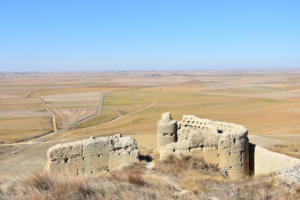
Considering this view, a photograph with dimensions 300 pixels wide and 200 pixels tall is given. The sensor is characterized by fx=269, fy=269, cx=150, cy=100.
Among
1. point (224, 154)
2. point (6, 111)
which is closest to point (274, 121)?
point (224, 154)

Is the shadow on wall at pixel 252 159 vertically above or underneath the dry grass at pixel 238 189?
underneath

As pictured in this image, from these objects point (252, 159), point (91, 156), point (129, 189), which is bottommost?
point (252, 159)

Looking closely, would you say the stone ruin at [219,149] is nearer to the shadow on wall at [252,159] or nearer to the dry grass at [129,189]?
the shadow on wall at [252,159]

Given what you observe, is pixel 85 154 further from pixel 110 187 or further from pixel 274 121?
pixel 274 121

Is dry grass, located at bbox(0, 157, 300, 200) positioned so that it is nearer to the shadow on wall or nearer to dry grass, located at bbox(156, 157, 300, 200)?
dry grass, located at bbox(156, 157, 300, 200)

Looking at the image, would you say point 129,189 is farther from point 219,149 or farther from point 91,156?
point 219,149

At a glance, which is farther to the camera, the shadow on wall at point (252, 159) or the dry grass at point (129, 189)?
the shadow on wall at point (252, 159)

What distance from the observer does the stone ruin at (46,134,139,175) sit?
1040 centimetres

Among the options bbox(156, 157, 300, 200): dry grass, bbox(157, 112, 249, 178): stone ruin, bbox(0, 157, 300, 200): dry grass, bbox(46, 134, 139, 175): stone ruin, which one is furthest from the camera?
bbox(157, 112, 249, 178): stone ruin

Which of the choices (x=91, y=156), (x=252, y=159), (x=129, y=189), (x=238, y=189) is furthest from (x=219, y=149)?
(x=129, y=189)

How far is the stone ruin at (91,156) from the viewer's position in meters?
10.4

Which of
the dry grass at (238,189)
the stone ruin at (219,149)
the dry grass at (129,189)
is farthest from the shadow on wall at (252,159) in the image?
the dry grass at (129,189)

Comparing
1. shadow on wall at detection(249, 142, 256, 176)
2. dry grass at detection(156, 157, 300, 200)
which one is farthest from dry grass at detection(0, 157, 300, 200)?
shadow on wall at detection(249, 142, 256, 176)

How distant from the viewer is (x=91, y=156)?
1078 cm
